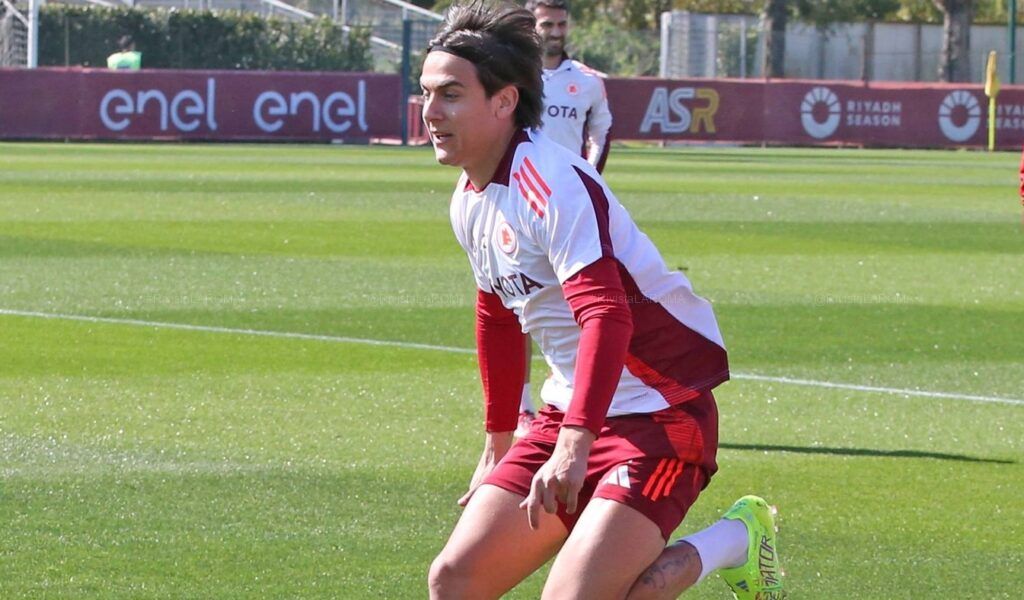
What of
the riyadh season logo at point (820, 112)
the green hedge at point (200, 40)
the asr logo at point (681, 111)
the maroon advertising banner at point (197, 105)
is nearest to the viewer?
the maroon advertising banner at point (197, 105)

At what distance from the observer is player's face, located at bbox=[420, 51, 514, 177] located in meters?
4.62

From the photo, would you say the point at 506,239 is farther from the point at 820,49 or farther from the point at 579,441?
the point at 820,49

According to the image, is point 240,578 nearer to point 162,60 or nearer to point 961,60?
point 162,60

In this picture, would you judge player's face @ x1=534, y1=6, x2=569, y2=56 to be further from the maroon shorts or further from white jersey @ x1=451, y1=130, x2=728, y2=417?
the maroon shorts

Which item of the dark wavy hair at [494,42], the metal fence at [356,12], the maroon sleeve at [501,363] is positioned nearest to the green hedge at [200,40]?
the metal fence at [356,12]

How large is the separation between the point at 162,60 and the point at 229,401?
4101 cm

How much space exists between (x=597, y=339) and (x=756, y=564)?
1.19 metres

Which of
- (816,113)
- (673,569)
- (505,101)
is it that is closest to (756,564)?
(673,569)

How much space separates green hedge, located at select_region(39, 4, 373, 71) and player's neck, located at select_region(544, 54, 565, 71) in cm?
3854

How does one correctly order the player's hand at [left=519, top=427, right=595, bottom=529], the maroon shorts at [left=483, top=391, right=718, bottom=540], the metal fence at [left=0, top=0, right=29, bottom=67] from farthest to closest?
the metal fence at [left=0, top=0, right=29, bottom=67] < the maroon shorts at [left=483, top=391, right=718, bottom=540] < the player's hand at [left=519, top=427, right=595, bottom=529]

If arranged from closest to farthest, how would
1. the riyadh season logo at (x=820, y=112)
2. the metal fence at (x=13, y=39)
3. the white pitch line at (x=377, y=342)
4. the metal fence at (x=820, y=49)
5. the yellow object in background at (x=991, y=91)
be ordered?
the white pitch line at (x=377, y=342) → the yellow object in background at (x=991, y=91) → the riyadh season logo at (x=820, y=112) → the metal fence at (x=13, y=39) → the metal fence at (x=820, y=49)

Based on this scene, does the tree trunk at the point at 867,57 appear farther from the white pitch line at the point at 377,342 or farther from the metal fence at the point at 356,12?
the white pitch line at the point at 377,342

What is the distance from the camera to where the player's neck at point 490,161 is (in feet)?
15.5

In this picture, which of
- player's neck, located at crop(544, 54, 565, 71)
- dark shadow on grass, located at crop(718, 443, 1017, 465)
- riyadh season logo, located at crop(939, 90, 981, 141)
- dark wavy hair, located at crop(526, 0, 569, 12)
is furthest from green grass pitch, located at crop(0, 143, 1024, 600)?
riyadh season logo, located at crop(939, 90, 981, 141)
